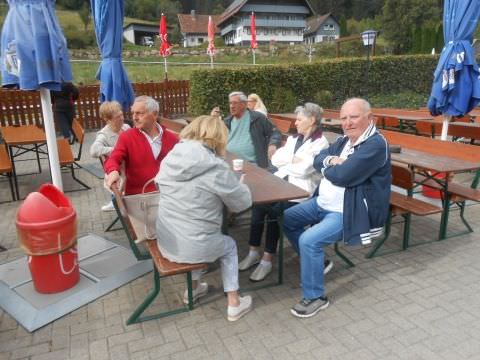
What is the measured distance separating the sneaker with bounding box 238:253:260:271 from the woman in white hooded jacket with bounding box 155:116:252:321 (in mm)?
849

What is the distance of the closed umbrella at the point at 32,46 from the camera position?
3.08 m

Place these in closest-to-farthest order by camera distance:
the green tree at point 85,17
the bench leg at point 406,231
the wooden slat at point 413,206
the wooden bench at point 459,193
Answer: the wooden slat at point 413,206 → the bench leg at point 406,231 → the wooden bench at point 459,193 → the green tree at point 85,17

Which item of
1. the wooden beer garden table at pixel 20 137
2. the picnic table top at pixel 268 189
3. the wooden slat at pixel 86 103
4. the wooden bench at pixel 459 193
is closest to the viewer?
the picnic table top at pixel 268 189

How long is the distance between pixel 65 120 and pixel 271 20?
199 ft

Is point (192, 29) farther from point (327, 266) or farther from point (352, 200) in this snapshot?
point (352, 200)

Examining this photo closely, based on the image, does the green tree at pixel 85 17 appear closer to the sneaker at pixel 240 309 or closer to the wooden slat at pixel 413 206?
the wooden slat at pixel 413 206

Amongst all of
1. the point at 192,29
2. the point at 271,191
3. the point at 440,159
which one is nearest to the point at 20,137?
the point at 271,191

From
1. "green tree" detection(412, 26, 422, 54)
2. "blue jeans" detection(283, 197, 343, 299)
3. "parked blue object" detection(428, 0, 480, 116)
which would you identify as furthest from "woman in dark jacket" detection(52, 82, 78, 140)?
"green tree" detection(412, 26, 422, 54)

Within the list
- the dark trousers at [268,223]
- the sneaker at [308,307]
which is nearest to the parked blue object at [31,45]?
the dark trousers at [268,223]

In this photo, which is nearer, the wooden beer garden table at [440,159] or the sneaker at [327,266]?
the sneaker at [327,266]

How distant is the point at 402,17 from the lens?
45.2 m

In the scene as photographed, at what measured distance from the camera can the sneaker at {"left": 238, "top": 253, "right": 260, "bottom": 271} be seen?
3465 mm

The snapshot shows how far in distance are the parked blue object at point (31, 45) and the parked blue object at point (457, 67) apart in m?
4.36

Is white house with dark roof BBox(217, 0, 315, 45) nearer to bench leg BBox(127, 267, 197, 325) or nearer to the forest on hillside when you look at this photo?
the forest on hillside
